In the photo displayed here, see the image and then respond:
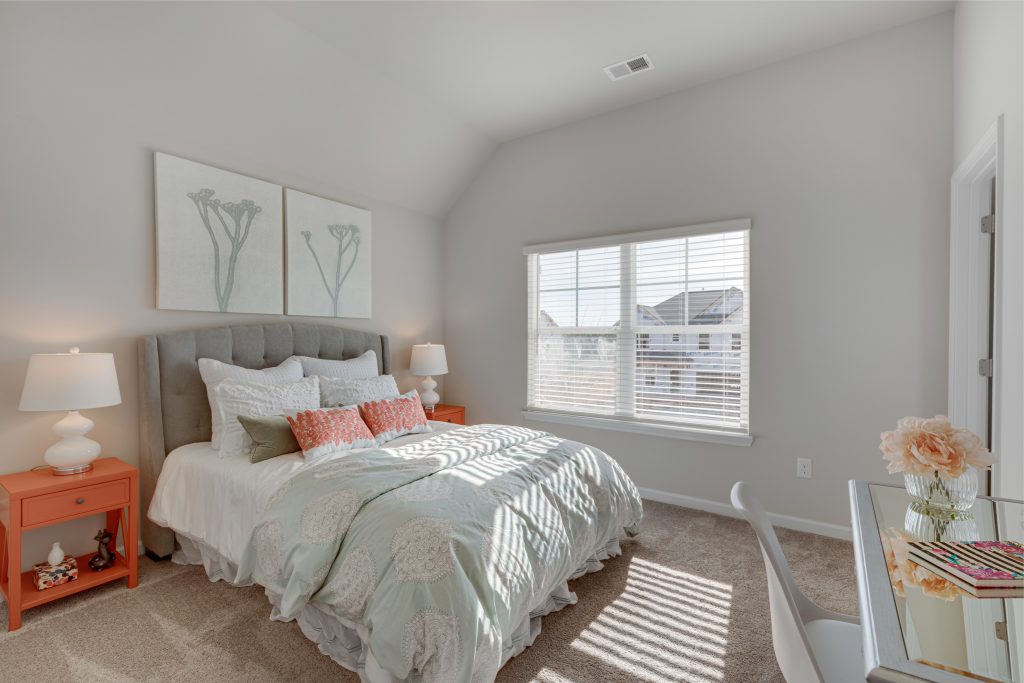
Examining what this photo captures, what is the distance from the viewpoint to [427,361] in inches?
161

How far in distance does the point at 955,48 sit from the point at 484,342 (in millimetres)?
3634

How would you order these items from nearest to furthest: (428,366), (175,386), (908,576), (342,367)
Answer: (908,576)
(175,386)
(342,367)
(428,366)

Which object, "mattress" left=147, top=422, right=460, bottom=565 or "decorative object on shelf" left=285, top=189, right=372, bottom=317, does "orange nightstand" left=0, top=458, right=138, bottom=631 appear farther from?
"decorative object on shelf" left=285, top=189, right=372, bottom=317

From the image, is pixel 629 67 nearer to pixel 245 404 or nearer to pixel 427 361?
pixel 427 361

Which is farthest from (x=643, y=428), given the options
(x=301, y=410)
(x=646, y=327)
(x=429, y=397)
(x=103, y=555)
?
(x=103, y=555)

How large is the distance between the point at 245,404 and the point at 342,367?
2.77 feet

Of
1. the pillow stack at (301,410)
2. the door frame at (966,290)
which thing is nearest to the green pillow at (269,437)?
the pillow stack at (301,410)

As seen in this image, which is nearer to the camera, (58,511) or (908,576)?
(908,576)

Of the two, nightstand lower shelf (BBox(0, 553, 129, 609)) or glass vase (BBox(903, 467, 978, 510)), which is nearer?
glass vase (BBox(903, 467, 978, 510))

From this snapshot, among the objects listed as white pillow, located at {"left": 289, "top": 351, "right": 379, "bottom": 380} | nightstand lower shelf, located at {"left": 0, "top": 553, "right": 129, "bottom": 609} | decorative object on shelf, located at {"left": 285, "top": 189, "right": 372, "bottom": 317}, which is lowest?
nightstand lower shelf, located at {"left": 0, "top": 553, "right": 129, "bottom": 609}

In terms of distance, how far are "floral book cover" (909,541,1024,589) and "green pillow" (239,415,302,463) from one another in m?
2.52

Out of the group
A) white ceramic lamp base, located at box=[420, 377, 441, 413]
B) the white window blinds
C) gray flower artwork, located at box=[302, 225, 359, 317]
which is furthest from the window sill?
gray flower artwork, located at box=[302, 225, 359, 317]

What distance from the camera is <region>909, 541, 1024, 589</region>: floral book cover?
3.07 feet

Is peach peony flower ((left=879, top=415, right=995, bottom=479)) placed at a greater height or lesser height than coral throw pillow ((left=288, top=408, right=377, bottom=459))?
greater
